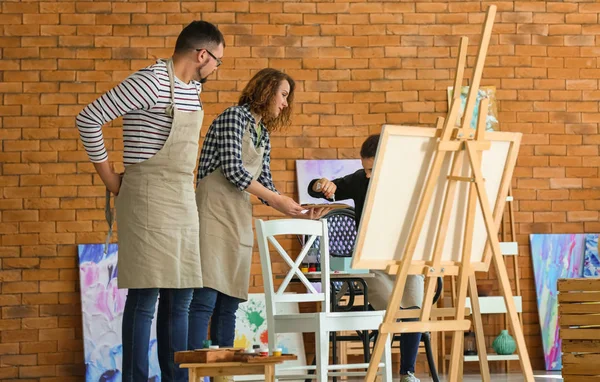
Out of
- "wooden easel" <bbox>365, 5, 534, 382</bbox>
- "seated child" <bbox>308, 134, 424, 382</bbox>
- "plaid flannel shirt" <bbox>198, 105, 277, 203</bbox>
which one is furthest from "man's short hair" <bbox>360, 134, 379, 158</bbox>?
"wooden easel" <bbox>365, 5, 534, 382</bbox>

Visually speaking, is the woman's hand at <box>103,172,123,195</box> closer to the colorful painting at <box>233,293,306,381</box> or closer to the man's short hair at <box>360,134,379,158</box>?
the man's short hair at <box>360,134,379,158</box>

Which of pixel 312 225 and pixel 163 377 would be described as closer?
pixel 163 377

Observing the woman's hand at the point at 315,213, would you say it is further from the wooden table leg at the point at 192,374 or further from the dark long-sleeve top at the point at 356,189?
the wooden table leg at the point at 192,374

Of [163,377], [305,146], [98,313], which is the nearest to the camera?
[163,377]

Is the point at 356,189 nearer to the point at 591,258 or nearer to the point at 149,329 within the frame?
the point at 149,329

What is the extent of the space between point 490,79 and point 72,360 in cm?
353

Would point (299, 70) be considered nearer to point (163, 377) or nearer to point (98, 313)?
point (98, 313)

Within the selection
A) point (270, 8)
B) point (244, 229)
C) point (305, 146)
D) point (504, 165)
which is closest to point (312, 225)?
point (244, 229)

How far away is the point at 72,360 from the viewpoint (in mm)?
6281

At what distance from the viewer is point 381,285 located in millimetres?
4891

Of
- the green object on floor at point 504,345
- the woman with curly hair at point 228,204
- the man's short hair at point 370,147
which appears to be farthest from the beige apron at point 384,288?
the green object on floor at point 504,345

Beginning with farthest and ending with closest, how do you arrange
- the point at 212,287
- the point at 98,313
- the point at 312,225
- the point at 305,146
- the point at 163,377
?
the point at 305,146
the point at 98,313
the point at 312,225
the point at 212,287
the point at 163,377

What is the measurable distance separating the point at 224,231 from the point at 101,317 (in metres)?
2.41

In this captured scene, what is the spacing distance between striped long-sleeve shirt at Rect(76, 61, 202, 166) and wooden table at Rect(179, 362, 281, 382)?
0.77 m
